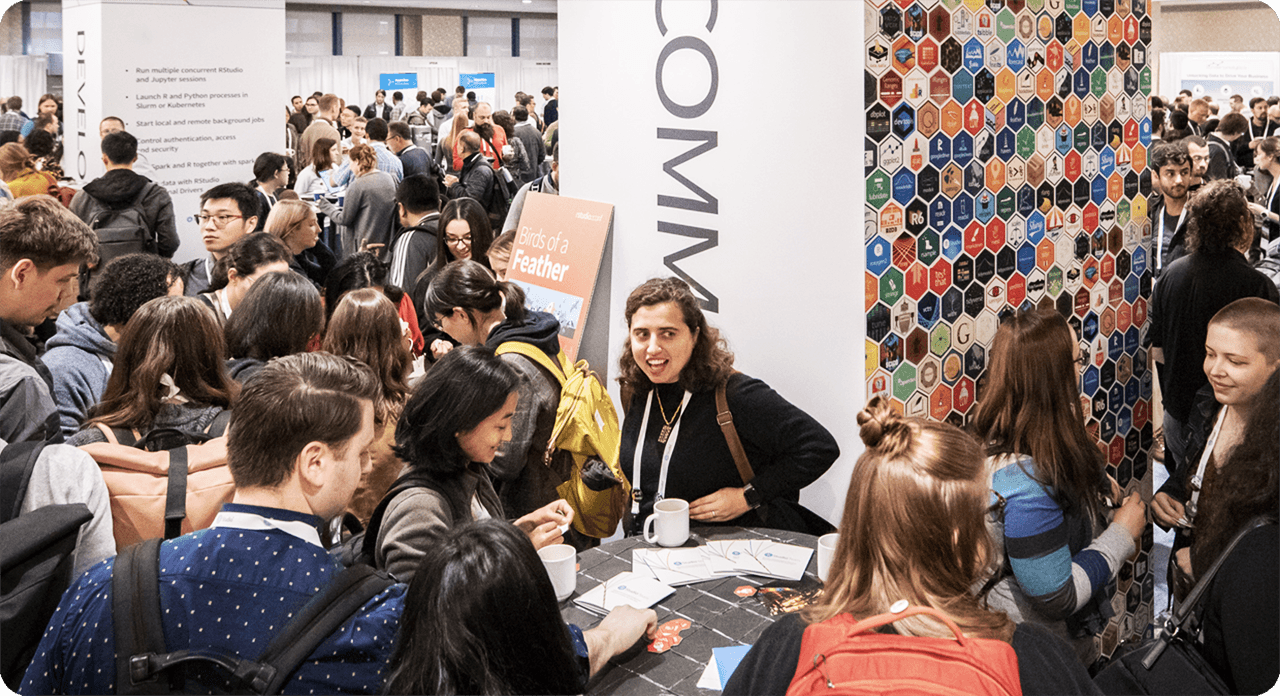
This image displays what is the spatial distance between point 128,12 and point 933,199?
6.38 m

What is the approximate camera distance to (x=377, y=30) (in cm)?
2230

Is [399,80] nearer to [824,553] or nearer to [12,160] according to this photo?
[12,160]

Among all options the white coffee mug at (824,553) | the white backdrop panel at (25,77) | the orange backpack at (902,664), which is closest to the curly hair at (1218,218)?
the white coffee mug at (824,553)

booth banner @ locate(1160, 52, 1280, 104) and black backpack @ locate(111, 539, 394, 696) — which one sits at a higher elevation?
booth banner @ locate(1160, 52, 1280, 104)

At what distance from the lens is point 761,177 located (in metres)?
3.33

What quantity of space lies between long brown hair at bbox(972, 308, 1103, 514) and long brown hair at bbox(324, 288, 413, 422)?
1.69m

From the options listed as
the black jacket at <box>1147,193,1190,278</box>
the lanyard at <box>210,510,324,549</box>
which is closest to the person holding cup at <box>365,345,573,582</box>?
the lanyard at <box>210,510,324,549</box>

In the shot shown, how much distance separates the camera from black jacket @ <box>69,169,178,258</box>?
5863 millimetres

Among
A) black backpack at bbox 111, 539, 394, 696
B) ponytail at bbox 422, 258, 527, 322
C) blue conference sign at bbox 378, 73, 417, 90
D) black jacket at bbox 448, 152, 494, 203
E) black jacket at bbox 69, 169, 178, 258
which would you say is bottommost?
black backpack at bbox 111, 539, 394, 696

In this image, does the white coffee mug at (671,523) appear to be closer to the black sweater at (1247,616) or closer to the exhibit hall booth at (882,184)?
the exhibit hall booth at (882,184)

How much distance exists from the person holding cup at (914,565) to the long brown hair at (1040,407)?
0.79 m

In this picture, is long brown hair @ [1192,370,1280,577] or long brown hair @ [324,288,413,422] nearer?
long brown hair @ [1192,370,1280,577]

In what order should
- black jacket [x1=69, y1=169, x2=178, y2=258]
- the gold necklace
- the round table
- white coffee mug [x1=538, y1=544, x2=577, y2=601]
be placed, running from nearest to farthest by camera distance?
the round table, white coffee mug [x1=538, y1=544, x2=577, y2=601], the gold necklace, black jacket [x1=69, y1=169, x2=178, y2=258]

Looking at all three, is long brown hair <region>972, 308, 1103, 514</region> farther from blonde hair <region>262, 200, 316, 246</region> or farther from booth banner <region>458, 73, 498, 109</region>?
booth banner <region>458, 73, 498, 109</region>
